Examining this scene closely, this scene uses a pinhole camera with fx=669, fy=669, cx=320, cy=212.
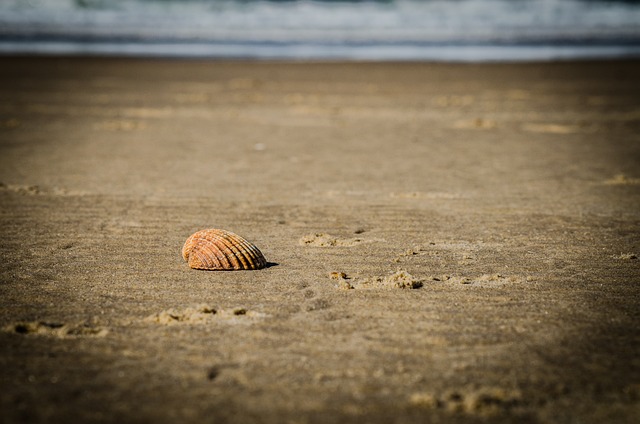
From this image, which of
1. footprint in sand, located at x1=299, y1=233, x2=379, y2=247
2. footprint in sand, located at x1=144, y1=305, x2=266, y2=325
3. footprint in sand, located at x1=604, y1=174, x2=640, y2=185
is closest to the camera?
footprint in sand, located at x1=144, y1=305, x2=266, y2=325

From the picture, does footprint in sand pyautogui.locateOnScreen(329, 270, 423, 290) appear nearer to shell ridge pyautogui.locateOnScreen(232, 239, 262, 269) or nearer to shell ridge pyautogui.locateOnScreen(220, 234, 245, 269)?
shell ridge pyautogui.locateOnScreen(232, 239, 262, 269)

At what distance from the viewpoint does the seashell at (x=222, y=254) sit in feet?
13.9

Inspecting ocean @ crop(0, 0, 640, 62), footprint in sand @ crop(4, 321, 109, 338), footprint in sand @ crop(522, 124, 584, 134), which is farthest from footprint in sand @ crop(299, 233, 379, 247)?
ocean @ crop(0, 0, 640, 62)

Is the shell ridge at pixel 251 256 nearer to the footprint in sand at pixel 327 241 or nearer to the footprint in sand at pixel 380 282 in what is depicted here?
the footprint in sand at pixel 380 282

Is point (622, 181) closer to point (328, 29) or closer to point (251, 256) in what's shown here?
point (251, 256)

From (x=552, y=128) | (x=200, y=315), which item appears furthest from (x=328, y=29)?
(x=200, y=315)

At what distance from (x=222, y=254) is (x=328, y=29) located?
103 ft

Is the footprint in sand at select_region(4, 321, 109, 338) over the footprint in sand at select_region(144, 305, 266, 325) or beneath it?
beneath

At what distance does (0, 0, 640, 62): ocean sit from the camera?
24.5 meters

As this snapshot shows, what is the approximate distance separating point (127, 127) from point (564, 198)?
6.64 meters

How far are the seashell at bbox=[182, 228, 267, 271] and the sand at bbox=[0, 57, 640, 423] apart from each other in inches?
2.6

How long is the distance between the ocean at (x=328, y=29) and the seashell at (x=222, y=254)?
18.6 m

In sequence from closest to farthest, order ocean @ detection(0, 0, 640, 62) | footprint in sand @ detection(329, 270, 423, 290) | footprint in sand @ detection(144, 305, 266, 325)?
1. footprint in sand @ detection(144, 305, 266, 325)
2. footprint in sand @ detection(329, 270, 423, 290)
3. ocean @ detection(0, 0, 640, 62)

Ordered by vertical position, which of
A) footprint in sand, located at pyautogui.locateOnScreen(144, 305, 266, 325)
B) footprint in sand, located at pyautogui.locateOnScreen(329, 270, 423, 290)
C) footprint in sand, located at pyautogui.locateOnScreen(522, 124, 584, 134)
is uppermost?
footprint in sand, located at pyautogui.locateOnScreen(522, 124, 584, 134)
